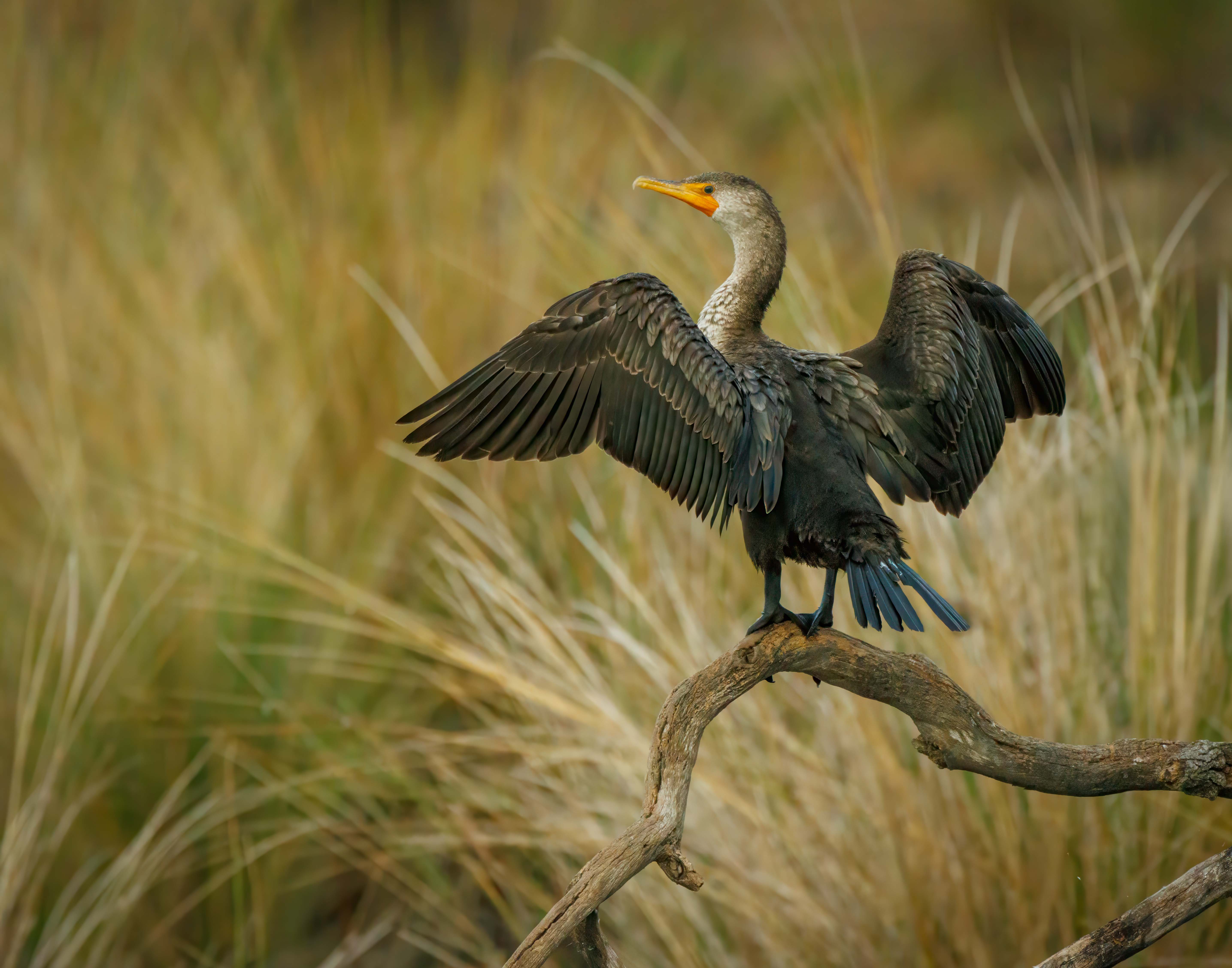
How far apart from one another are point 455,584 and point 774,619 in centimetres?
168

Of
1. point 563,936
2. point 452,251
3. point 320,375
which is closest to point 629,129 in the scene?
point 452,251

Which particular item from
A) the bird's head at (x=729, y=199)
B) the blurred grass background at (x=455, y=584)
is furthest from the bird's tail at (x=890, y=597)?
the blurred grass background at (x=455, y=584)

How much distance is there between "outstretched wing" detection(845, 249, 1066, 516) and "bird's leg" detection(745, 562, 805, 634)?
9.0 inches

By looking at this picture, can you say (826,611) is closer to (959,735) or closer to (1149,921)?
(959,735)

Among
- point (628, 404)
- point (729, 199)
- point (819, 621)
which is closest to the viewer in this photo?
point (628, 404)

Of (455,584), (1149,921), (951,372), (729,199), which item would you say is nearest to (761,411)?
(951,372)

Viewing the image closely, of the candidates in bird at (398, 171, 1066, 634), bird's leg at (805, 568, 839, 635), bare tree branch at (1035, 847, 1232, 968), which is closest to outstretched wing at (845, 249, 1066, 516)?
bird at (398, 171, 1066, 634)

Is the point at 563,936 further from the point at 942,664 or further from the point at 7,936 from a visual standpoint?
the point at 7,936

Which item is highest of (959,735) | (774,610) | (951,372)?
(951,372)

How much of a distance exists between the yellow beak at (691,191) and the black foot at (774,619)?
770 millimetres

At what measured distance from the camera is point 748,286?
237 centimetres

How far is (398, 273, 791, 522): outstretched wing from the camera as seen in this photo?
2.00 m

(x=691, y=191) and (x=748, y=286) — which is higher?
(x=691, y=191)

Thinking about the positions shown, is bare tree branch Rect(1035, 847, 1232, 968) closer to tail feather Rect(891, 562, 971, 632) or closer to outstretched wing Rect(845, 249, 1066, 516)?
tail feather Rect(891, 562, 971, 632)
